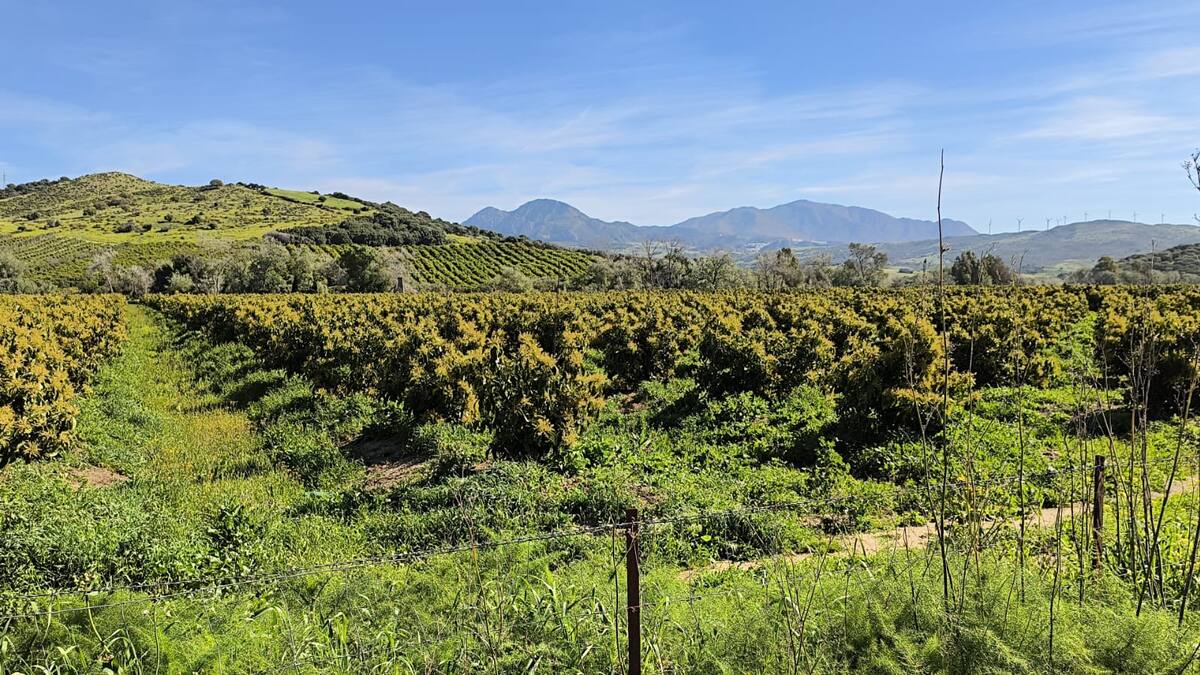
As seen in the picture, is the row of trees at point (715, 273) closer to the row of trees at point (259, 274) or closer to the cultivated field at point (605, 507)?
the row of trees at point (259, 274)

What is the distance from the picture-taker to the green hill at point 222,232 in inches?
3809

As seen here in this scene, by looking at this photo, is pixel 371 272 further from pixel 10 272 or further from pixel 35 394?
pixel 35 394

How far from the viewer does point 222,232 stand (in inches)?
4626

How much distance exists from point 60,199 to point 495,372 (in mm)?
201827

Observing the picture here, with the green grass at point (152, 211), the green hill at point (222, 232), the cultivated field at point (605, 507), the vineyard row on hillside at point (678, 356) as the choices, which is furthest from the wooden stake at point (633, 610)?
the green grass at point (152, 211)

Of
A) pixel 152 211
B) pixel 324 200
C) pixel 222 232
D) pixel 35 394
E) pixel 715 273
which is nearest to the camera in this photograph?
pixel 35 394

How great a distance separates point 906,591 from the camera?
4434mm

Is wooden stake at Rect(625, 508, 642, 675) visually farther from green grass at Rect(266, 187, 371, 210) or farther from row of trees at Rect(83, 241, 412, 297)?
green grass at Rect(266, 187, 371, 210)

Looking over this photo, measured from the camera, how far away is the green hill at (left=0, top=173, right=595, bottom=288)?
96.8m

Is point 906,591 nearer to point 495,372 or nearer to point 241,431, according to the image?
point 495,372

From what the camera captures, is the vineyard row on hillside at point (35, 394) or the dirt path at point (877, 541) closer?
the dirt path at point (877, 541)

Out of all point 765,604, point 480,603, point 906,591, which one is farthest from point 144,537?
point 906,591

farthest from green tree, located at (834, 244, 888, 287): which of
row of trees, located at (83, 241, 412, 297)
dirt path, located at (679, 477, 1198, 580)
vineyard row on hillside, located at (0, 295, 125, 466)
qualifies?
vineyard row on hillside, located at (0, 295, 125, 466)

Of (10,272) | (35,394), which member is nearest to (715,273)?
(35,394)
